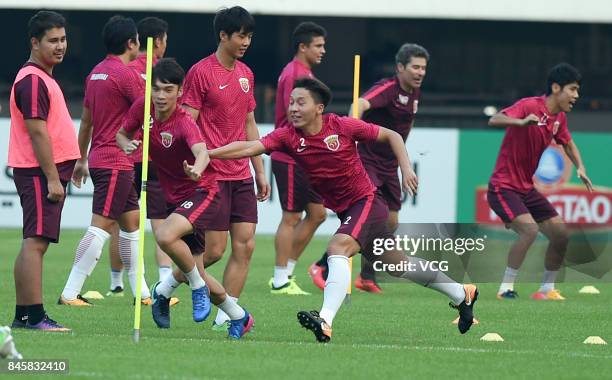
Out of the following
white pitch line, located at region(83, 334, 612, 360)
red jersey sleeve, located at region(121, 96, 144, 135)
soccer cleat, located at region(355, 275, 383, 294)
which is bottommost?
soccer cleat, located at region(355, 275, 383, 294)

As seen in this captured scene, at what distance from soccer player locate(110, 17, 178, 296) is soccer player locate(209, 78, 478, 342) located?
2.38m

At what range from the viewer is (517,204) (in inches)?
569

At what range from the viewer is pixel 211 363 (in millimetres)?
8773

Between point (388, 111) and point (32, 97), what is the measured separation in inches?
191

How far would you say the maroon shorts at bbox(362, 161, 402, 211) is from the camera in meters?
14.4

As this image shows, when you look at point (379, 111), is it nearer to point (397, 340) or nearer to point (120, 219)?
point (120, 219)

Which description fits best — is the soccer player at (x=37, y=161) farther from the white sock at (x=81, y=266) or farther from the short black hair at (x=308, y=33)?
the short black hair at (x=308, y=33)

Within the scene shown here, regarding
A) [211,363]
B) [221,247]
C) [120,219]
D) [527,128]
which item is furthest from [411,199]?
[211,363]

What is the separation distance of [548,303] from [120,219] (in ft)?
12.6

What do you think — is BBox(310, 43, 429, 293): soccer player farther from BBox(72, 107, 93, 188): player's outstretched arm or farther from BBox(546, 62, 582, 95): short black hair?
BBox(72, 107, 93, 188): player's outstretched arm

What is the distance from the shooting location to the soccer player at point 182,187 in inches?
399

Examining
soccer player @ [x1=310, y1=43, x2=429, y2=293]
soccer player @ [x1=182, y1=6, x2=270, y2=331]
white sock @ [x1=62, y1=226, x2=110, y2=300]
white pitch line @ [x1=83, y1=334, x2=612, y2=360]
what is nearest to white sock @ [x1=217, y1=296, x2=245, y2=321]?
white pitch line @ [x1=83, y1=334, x2=612, y2=360]

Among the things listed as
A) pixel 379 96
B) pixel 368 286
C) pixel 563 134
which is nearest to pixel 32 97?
pixel 379 96

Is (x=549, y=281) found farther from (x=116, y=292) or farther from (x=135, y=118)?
(x=135, y=118)
